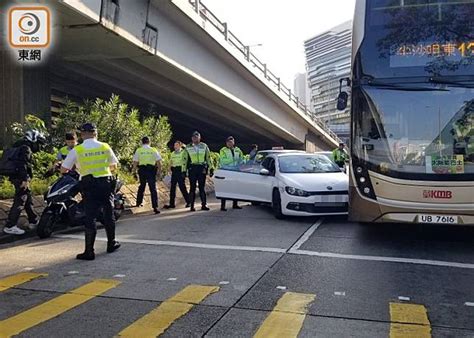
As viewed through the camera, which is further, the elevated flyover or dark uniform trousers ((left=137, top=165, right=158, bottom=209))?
the elevated flyover

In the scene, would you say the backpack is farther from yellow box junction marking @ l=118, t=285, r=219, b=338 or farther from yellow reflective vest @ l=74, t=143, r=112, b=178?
yellow box junction marking @ l=118, t=285, r=219, b=338

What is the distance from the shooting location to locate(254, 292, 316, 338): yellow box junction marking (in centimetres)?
434

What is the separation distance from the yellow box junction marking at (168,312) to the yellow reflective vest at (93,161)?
7.62 ft

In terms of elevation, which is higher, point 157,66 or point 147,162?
point 157,66

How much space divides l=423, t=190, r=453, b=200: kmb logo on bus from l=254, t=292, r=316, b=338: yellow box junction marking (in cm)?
317

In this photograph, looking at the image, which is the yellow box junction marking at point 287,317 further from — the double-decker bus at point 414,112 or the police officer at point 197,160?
the police officer at point 197,160

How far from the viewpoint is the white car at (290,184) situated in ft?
34.2

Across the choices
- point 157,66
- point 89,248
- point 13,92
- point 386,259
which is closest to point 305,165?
point 386,259

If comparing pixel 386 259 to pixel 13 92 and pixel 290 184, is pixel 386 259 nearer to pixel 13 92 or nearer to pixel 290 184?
pixel 290 184

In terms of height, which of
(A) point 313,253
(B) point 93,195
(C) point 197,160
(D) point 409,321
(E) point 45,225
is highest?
(C) point 197,160

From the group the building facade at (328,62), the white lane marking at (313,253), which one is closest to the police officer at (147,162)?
the white lane marking at (313,253)

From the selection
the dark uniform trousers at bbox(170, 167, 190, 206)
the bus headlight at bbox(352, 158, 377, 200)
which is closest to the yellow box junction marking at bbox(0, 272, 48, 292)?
the bus headlight at bbox(352, 158, 377, 200)

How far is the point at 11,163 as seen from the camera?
8.29m

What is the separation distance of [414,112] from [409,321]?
404cm
